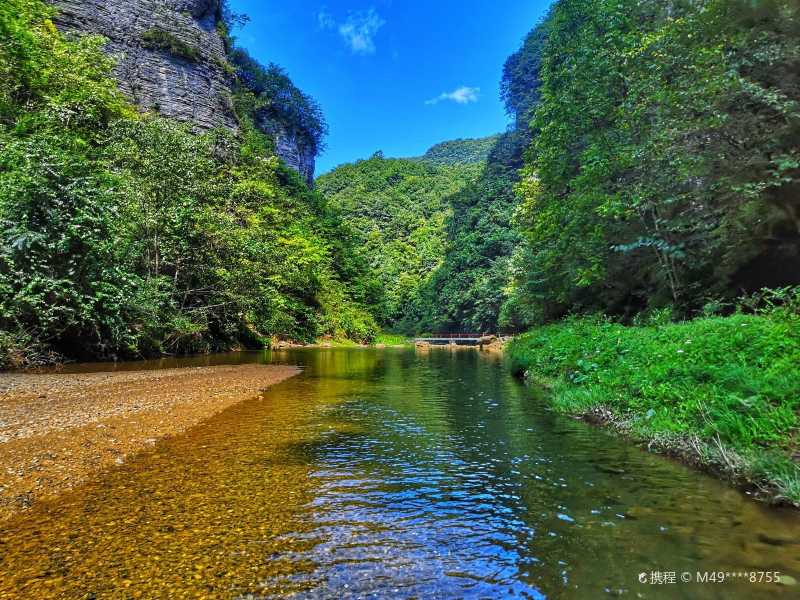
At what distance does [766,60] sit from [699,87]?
4.12 feet

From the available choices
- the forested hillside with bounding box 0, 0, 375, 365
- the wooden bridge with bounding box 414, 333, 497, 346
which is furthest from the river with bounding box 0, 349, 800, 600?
the wooden bridge with bounding box 414, 333, 497, 346

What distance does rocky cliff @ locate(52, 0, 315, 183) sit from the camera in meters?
40.3

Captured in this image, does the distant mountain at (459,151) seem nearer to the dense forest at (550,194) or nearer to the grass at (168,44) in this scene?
the grass at (168,44)

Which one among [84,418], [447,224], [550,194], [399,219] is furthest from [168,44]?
[399,219]

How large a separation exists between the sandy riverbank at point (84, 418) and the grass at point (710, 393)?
7945 millimetres

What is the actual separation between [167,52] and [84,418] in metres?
48.8

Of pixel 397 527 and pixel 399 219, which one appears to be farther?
pixel 399 219

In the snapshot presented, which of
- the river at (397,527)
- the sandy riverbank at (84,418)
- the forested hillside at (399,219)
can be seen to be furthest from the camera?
the forested hillside at (399,219)

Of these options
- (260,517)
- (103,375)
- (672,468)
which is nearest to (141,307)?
(103,375)

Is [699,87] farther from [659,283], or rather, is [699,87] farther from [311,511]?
[311,511]

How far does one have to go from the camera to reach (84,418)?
7.81 m

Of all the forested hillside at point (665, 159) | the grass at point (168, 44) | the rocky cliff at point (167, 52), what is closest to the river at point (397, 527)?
the forested hillside at point (665, 159)

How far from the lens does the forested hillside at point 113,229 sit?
47.4ft

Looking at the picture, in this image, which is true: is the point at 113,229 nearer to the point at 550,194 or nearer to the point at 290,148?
the point at 550,194
